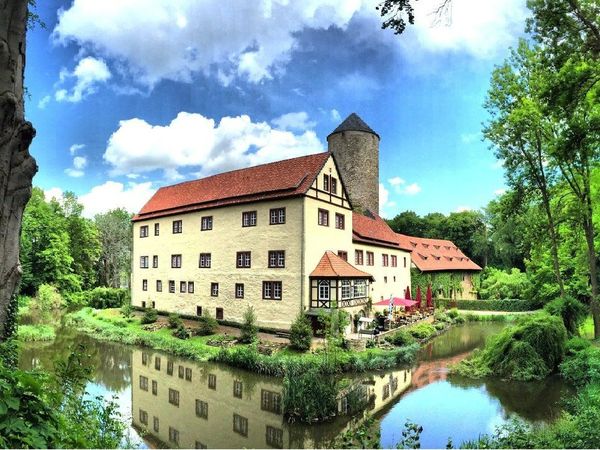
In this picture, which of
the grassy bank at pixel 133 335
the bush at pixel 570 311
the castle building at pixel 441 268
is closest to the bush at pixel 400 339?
the bush at pixel 570 311

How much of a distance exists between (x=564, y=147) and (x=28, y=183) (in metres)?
12.9

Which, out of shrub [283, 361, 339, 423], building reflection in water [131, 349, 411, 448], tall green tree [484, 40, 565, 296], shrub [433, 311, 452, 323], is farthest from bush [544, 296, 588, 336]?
shrub [433, 311, 452, 323]

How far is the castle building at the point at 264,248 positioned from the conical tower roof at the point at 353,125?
8.25 m

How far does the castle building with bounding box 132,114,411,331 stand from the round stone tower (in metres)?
3.15

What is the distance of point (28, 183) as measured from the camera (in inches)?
199

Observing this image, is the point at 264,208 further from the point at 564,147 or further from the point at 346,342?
the point at 564,147

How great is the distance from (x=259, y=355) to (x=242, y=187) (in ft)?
38.2

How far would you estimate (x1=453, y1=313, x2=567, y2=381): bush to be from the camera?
16500mm

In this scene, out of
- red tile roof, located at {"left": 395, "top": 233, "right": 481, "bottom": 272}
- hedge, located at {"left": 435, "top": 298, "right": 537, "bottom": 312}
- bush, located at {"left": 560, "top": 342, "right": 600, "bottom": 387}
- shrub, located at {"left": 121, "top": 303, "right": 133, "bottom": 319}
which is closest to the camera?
bush, located at {"left": 560, "top": 342, "right": 600, "bottom": 387}

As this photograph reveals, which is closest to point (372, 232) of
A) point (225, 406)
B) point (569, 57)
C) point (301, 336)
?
point (301, 336)

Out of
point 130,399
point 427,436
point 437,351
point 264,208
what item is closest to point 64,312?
point 264,208

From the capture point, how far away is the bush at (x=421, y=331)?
81.8ft

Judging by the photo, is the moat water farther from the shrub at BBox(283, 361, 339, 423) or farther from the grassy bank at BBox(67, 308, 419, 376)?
the grassy bank at BBox(67, 308, 419, 376)

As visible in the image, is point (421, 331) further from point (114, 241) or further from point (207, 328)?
point (114, 241)
